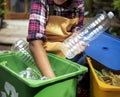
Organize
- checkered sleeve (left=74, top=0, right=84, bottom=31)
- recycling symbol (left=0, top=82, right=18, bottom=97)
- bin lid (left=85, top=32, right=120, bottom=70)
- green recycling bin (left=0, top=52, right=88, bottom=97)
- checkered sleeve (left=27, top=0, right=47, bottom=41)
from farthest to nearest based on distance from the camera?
checkered sleeve (left=74, top=0, right=84, bottom=31) → bin lid (left=85, top=32, right=120, bottom=70) → checkered sleeve (left=27, top=0, right=47, bottom=41) → recycling symbol (left=0, top=82, right=18, bottom=97) → green recycling bin (left=0, top=52, right=88, bottom=97)

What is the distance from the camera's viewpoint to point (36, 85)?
5.63ft

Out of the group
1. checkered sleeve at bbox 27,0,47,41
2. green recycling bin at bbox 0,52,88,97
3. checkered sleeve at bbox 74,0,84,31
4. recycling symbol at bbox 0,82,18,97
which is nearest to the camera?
green recycling bin at bbox 0,52,88,97

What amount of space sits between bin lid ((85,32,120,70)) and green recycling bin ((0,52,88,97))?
11.7 inches

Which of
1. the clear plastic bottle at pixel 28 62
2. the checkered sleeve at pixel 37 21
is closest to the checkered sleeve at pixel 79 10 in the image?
the checkered sleeve at pixel 37 21

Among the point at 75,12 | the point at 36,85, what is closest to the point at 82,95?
the point at 75,12

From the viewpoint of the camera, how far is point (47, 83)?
69.8 inches

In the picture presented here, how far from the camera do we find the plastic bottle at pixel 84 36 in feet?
7.72

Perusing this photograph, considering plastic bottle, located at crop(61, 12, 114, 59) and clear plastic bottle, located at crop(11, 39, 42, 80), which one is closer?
clear plastic bottle, located at crop(11, 39, 42, 80)

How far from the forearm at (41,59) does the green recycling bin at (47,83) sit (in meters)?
0.12

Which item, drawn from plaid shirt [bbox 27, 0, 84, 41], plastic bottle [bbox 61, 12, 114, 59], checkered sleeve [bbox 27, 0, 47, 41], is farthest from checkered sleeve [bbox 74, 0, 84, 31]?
checkered sleeve [bbox 27, 0, 47, 41]

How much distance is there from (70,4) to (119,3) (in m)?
1.17

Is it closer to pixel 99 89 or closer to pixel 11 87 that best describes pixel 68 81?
pixel 99 89

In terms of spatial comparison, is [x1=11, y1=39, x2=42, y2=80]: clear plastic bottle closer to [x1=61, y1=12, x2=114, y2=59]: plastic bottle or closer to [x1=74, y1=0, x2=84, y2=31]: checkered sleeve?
[x1=61, y1=12, x2=114, y2=59]: plastic bottle

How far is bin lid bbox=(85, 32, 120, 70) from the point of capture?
7.55 feet
